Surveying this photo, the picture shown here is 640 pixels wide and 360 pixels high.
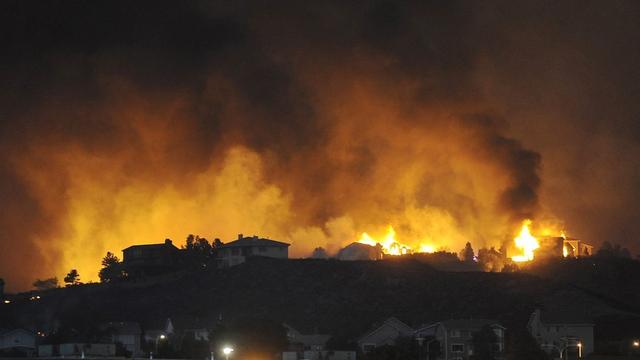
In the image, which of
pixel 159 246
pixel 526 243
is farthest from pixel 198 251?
pixel 526 243

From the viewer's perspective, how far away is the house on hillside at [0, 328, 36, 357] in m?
131

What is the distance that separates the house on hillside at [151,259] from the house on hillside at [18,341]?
27122 millimetres

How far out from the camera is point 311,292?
473 feet

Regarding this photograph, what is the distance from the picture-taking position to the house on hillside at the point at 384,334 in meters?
120

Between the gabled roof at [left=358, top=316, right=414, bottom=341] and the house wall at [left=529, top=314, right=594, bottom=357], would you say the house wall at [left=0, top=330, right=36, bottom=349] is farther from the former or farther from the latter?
the house wall at [left=529, top=314, right=594, bottom=357]

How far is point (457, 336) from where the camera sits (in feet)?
381

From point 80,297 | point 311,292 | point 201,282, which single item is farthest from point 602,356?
point 80,297

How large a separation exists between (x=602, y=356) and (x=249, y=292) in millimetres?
48293

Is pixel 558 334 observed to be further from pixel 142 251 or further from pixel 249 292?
pixel 142 251

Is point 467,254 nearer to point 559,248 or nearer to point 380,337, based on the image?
point 559,248

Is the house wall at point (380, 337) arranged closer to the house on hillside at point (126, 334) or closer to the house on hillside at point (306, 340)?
the house on hillside at point (306, 340)

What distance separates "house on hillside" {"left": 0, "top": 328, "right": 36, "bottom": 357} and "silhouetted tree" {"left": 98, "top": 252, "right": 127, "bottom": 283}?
24.8 m

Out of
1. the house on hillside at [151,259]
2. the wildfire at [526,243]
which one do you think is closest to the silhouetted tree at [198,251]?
the house on hillside at [151,259]

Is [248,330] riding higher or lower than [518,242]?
lower
